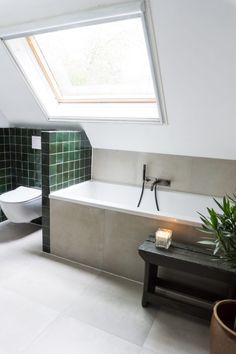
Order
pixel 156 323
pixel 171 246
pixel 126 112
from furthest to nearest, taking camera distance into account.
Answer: pixel 126 112, pixel 171 246, pixel 156 323

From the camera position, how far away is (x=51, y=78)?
2.53 m

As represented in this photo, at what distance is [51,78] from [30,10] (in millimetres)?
799

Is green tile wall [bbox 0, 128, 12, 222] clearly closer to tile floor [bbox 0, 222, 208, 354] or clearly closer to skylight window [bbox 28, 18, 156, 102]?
skylight window [bbox 28, 18, 156, 102]

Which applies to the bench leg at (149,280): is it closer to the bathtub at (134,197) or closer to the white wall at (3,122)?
the bathtub at (134,197)

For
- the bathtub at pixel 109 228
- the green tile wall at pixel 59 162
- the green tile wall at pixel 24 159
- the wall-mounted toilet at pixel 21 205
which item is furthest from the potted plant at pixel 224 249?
the green tile wall at pixel 24 159

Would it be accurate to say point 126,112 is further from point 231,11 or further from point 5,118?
point 5,118

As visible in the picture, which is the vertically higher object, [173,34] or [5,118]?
[173,34]

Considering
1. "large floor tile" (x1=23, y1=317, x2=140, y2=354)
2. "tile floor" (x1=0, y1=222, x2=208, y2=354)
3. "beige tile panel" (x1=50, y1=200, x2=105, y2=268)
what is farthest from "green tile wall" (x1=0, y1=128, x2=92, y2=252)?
"large floor tile" (x1=23, y1=317, x2=140, y2=354)

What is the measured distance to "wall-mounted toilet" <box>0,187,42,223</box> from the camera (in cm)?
261

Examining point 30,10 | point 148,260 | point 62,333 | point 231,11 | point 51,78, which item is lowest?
point 62,333

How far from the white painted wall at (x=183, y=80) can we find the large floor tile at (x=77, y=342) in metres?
1.79

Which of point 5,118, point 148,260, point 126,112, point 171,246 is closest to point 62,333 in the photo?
point 148,260

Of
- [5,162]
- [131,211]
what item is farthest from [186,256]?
[5,162]

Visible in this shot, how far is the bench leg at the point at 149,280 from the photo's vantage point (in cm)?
183
